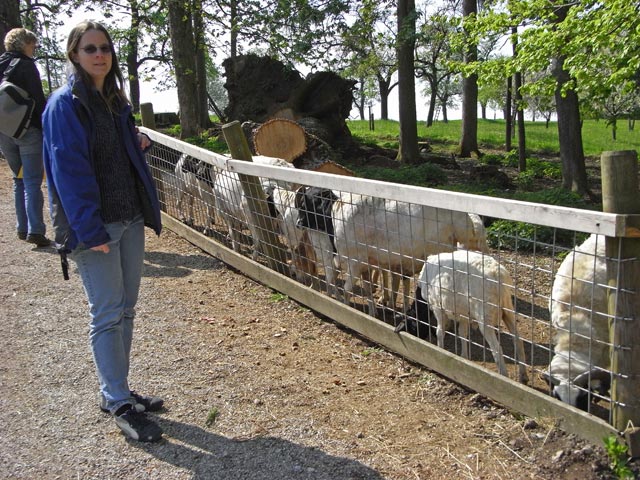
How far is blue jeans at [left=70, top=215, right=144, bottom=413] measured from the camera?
129 inches

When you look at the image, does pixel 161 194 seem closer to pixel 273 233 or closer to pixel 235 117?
pixel 273 233

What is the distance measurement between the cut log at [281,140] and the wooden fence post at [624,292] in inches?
315

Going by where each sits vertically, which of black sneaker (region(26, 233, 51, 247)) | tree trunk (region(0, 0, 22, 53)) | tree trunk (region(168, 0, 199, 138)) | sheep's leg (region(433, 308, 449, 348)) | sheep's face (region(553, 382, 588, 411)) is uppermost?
tree trunk (region(0, 0, 22, 53))

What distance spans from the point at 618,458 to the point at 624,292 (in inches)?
32.7

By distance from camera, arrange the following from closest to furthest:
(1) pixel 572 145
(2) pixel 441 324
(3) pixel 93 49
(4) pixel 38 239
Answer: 1. (3) pixel 93 49
2. (2) pixel 441 324
3. (4) pixel 38 239
4. (1) pixel 572 145

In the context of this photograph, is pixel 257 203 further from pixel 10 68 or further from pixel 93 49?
pixel 93 49

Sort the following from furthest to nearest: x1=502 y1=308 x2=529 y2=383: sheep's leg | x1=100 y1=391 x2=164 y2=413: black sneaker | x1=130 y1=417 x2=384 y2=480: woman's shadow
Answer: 1. x1=502 y1=308 x2=529 y2=383: sheep's leg
2. x1=100 y1=391 x2=164 y2=413: black sneaker
3. x1=130 y1=417 x2=384 y2=480: woman's shadow

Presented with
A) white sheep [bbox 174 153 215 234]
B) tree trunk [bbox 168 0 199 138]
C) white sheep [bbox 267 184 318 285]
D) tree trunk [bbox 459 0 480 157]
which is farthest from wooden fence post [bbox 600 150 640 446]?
tree trunk [bbox 459 0 480 157]

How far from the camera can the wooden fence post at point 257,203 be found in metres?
6.30

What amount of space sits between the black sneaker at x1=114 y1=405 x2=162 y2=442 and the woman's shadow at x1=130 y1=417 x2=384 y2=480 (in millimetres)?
50

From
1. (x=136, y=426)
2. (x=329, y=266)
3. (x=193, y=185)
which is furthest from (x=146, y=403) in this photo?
(x=193, y=185)

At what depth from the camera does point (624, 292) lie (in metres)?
3.02

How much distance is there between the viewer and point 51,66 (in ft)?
121

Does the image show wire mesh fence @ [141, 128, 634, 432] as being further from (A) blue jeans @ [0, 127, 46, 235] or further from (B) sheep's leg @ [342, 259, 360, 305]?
(A) blue jeans @ [0, 127, 46, 235]
